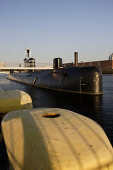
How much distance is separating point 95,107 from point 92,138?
40.0ft

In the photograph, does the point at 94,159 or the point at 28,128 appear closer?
the point at 94,159

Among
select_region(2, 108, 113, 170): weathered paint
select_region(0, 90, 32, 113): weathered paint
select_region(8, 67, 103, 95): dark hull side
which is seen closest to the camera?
select_region(2, 108, 113, 170): weathered paint

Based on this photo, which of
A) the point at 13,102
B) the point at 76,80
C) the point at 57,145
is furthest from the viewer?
the point at 76,80

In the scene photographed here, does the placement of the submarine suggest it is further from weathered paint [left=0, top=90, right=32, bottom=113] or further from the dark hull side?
weathered paint [left=0, top=90, right=32, bottom=113]

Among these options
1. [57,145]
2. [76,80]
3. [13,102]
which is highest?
[76,80]

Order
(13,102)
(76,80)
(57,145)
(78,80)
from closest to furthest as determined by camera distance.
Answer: (57,145) < (13,102) < (78,80) < (76,80)

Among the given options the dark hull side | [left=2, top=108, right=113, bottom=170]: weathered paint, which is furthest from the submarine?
[left=2, top=108, right=113, bottom=170]: weathered paint

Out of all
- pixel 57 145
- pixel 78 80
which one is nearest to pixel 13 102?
pixel 57 145

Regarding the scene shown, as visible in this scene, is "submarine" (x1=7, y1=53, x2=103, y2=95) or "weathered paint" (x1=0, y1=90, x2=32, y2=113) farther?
"submarine" (x1=7, y1=53, x2=103, y2=95)

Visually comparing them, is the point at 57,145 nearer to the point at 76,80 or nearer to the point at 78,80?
the point at 78,80

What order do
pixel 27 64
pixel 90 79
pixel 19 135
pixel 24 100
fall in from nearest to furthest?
pixel 19 135 → pixel 24 100 → pixel 90 79 → pixel 27 64

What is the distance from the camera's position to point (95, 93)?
22.6 metres

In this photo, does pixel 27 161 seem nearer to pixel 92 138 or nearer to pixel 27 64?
pixel 92 138

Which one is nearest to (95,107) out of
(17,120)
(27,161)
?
(17,120)
